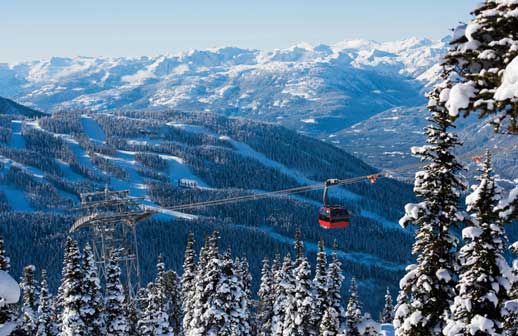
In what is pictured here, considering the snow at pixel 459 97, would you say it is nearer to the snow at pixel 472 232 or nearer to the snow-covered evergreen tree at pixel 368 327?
the snow at pixel 472 232

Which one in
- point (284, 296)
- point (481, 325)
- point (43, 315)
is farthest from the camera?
point (284, 296)

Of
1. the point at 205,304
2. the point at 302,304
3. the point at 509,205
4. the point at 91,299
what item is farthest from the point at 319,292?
the point at 509,205

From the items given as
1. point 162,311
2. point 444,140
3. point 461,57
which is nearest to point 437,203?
point 444,140

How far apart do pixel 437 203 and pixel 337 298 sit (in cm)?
3823

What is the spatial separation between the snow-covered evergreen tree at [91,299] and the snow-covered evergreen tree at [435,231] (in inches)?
1319

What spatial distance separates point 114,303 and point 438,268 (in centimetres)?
3647

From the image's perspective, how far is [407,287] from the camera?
78.8 ft

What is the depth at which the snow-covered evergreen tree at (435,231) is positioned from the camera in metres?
23.5

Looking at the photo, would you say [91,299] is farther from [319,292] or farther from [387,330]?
[387,330]

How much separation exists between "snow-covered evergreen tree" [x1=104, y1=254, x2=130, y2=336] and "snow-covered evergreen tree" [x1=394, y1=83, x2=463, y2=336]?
3458 cm

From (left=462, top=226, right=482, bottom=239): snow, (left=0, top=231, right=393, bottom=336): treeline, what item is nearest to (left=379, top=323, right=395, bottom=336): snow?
(left=0, top=231, right=393, bottom=336): treeline

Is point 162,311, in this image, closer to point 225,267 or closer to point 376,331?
point 225,267

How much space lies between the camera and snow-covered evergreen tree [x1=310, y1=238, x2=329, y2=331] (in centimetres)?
5775

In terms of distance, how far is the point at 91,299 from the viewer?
4997 cm
